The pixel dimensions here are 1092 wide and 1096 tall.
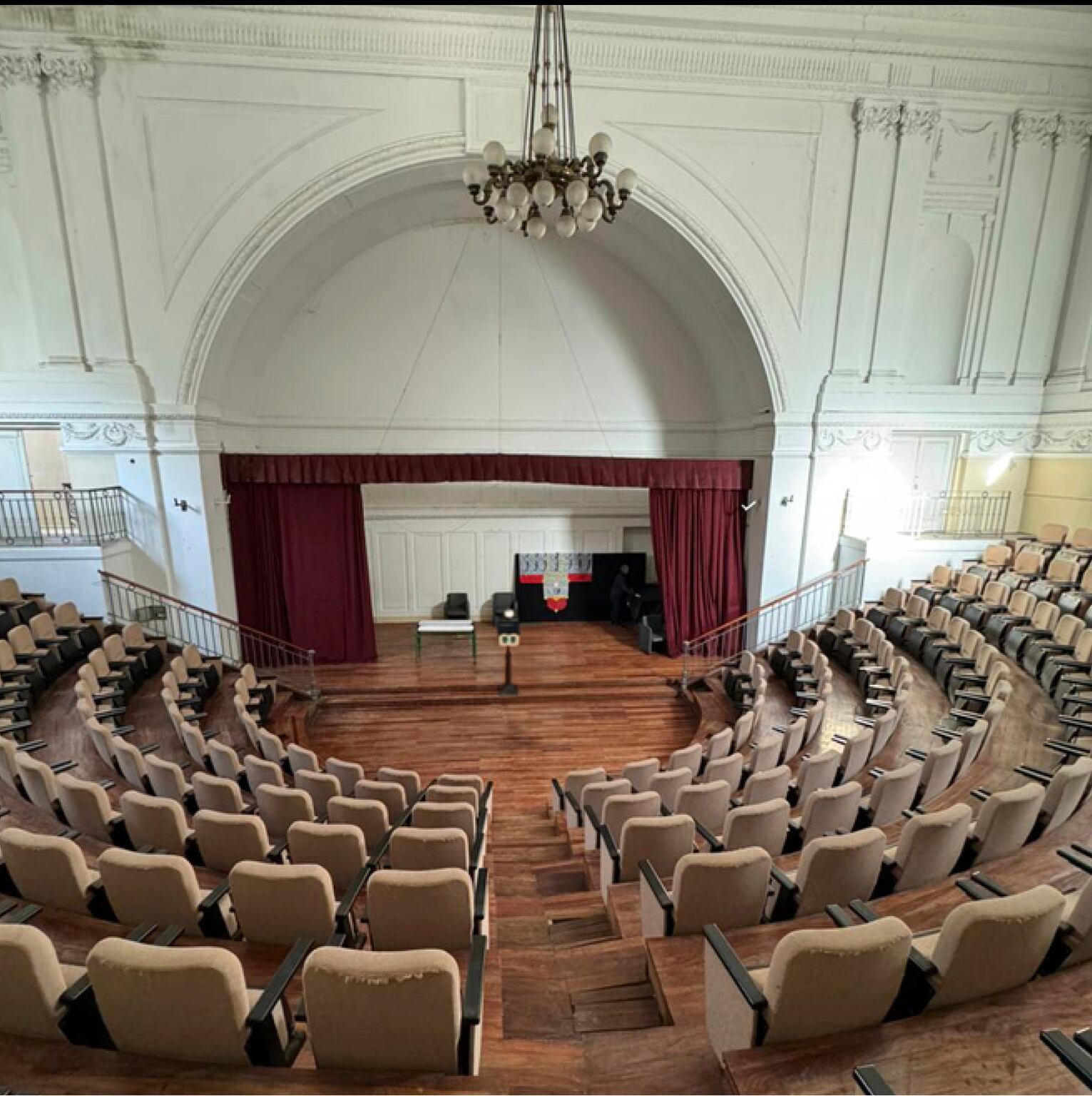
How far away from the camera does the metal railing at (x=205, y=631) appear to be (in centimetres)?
837

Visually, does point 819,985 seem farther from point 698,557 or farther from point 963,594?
point 698,557

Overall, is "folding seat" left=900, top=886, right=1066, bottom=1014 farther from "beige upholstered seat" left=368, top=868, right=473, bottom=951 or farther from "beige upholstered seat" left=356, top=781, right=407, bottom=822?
"beige upholstered seat" left=356, top=781, right=407, bottom=822

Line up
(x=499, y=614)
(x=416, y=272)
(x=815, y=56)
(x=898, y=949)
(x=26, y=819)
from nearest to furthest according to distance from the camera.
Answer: (x=898, y=949), (x=26, y=819), (x=815, y=56), (x=416, y=272), (x=499, y=614)

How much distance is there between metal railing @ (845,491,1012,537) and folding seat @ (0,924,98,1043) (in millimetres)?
10917

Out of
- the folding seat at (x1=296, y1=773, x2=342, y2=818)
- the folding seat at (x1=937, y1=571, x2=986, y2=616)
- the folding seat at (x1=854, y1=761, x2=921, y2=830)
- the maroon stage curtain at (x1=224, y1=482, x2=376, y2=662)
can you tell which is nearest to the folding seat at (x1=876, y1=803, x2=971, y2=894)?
the folding seat at (x1=854, y1=761, x2=921, y2=830)

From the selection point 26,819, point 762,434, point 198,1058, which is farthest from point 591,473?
point 198,1058

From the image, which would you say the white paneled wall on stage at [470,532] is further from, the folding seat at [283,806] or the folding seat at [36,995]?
the folding seat at [36,995]

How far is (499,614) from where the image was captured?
1176 centimetres

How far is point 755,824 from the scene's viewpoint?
3.10m

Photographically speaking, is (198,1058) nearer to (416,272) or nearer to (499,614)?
(499,614)

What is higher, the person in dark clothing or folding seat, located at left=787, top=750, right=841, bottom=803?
folding seat, located at left=787, top=750, right=841, bottom=803

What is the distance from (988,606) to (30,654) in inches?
496

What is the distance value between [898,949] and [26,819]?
4952 millimetres

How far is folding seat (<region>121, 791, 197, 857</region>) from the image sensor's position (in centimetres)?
316
